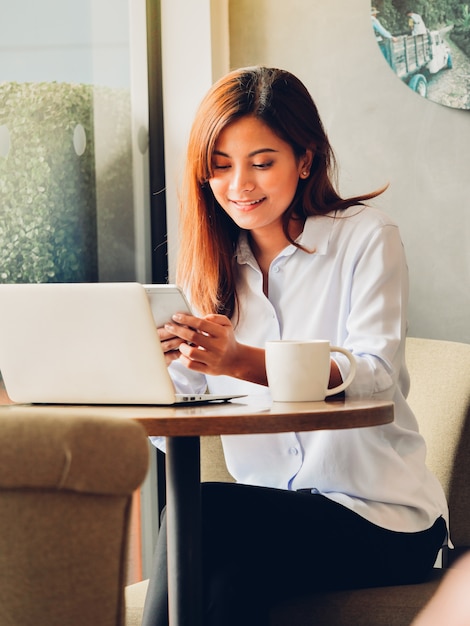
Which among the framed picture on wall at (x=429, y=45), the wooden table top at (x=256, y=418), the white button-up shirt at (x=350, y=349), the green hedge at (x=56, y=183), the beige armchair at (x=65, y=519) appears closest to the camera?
the beige armchair at (x=65, y=519)

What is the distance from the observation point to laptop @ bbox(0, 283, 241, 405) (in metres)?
1.26

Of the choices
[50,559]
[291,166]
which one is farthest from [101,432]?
[291,166]

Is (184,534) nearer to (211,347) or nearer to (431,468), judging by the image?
(211,347)

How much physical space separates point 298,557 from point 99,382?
402mm

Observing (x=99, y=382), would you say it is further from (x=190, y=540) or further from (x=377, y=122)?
(x=377, y=122)

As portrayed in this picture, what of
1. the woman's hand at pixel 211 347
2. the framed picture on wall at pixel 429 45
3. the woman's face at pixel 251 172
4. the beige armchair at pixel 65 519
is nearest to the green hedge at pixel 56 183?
the woman's face at pixel 251 172

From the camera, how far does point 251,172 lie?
170 cm

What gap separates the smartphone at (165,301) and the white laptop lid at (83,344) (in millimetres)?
69

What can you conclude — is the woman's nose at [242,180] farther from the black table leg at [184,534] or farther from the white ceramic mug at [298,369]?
the black table leg at [184,534]

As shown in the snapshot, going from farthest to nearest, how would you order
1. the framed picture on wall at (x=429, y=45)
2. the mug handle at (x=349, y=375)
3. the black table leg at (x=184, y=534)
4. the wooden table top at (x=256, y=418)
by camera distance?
the framed picture on wall at (x=429, y=45) → the mug handle at (x=349, y=375) → the black table leg at (x=184, y=534) → the wooden table top at (x=256, y=418)

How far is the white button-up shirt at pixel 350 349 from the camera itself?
1.52 m

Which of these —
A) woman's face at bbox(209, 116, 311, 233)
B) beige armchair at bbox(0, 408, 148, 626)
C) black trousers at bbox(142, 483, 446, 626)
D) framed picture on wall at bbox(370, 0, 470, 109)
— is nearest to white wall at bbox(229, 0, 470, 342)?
framed picture on wall at bbox(370, 0, 470, 109)

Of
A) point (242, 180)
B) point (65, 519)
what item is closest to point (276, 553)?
point (242, 180)

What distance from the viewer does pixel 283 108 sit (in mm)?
1712
